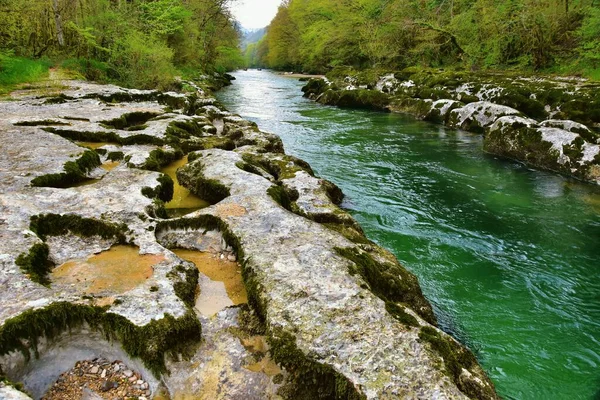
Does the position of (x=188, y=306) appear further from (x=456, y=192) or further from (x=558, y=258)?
(x=456, y=192)

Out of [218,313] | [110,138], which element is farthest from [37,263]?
[110,138]

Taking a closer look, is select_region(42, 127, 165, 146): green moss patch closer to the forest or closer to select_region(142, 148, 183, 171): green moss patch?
select_region(142, 148, 183, 171): green moss patch

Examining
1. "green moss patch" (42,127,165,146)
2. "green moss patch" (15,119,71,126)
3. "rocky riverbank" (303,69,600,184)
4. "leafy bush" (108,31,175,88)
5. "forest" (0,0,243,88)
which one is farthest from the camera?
"leafy bush" (108,31,175,88)

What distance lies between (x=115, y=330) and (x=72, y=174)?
13.6 feet

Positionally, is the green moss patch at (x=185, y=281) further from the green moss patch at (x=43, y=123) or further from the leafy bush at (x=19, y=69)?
the leafy bush at (x=19, y=69)

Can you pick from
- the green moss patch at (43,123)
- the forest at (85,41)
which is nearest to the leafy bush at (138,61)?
the forest at (85,41)

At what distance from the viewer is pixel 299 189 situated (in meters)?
7.70

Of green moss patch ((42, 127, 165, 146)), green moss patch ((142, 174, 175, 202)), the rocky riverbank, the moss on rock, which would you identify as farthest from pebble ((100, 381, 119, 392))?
the rocky riverbank

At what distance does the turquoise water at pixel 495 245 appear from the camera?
4883 millimetres

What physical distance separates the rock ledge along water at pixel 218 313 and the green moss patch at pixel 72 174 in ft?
0.08

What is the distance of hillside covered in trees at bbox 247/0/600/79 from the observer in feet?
90.5

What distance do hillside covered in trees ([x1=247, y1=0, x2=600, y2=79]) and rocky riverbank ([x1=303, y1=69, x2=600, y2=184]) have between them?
228 inches

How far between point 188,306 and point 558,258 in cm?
694

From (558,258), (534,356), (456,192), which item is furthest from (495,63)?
(534,356)
